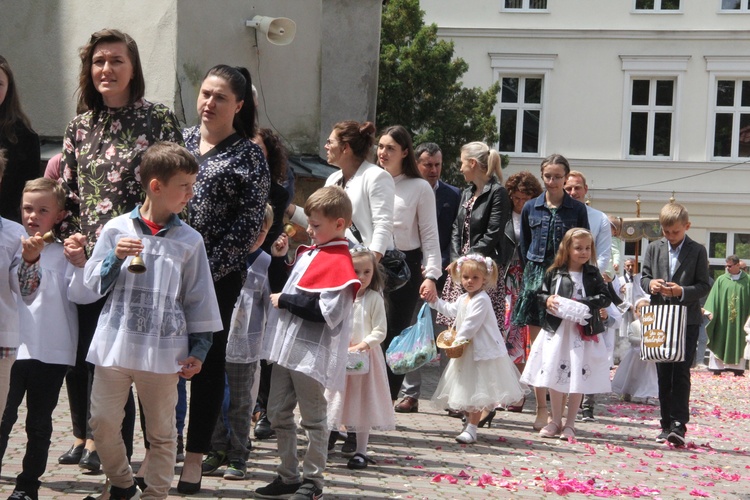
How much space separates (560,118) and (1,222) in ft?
103

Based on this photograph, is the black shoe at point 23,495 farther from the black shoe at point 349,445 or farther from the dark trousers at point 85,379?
the black shoe at point 349,445

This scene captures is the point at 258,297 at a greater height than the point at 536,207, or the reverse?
the point at 536,207

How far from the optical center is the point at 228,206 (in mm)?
5602

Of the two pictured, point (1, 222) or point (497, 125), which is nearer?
point (1, 222)

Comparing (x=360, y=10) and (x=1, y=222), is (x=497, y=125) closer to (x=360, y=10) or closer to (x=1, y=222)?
(x=360, y=10)

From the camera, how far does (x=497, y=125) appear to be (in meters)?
35.4

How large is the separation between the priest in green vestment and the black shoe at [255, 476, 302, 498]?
15438 millimetres

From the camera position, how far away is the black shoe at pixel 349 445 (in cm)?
710

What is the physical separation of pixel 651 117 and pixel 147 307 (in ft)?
104

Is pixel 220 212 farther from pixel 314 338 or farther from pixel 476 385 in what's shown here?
pixel 476 385

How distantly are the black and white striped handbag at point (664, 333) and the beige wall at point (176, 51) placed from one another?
600 cm

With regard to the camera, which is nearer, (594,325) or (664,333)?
(664,333)

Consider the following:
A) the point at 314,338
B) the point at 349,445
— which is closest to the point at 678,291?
the point at 349,445

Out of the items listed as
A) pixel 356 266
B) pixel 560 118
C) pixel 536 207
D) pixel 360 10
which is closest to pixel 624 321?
pixel 360 10
